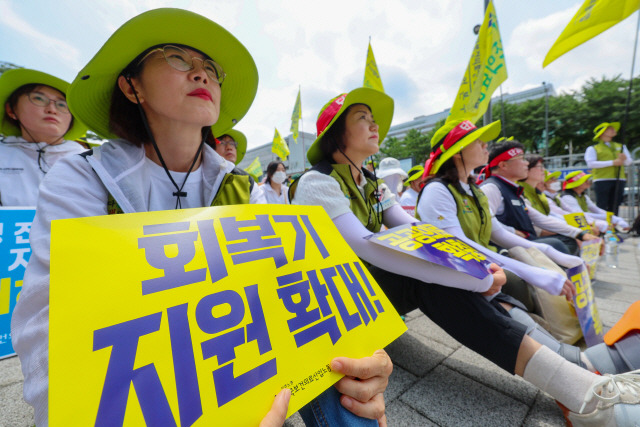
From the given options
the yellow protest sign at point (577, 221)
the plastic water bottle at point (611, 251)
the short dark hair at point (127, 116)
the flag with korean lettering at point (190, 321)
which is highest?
the short dark hair at point (127, 116)

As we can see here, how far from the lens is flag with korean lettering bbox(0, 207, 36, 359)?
5.35 ft

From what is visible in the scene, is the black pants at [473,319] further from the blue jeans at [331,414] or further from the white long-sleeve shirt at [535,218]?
the white long-sleeve shirt at [535,218]

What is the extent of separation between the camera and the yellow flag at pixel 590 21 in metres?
2.38

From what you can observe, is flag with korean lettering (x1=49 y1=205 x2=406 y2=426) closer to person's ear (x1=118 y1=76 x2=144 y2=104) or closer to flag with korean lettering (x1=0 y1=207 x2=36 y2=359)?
person's ear (x1=118 y1=76 x2=144 y2=104)

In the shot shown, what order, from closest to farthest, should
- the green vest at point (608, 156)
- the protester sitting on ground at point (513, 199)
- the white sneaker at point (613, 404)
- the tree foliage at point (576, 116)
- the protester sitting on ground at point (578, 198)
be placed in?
the white sneaker at point (613, 404) < the protester sitting on ground at point (513, 199) < the protester sitting on ground at point (578, 198) < the green vest at point (608, 156) < the tree foliage at point (576, 116)

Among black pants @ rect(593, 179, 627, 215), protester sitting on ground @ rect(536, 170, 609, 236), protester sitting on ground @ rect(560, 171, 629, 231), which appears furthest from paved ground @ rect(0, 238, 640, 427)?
black pants @ rect(593, 179, 627, 215)

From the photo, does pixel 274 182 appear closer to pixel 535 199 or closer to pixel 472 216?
pixel 472 216

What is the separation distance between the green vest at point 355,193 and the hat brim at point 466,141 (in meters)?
0.79

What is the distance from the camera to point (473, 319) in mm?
1294

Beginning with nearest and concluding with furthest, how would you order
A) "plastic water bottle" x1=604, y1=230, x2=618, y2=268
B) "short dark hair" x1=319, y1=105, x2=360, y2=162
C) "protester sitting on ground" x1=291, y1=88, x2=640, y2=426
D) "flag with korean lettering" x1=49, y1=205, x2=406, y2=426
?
"flag with korean lettering" x1=49, y1=205, x2=406, y2=426, "protester sitting on ground" x1=291, y1=88, x2=640, y2=426, "short dark hair" x1=319, y1=105, x2=360, y2=162, "plastic water bottle" x1=604, y1=230, x2=618, y2=268

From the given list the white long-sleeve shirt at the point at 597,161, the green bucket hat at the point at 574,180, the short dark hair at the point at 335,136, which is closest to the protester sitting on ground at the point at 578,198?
the green bucket hat at the point at 574,180

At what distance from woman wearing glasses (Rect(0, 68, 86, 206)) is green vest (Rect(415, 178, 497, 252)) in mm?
2800

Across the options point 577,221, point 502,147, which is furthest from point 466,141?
point 577,221

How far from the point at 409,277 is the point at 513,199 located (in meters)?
2.13
